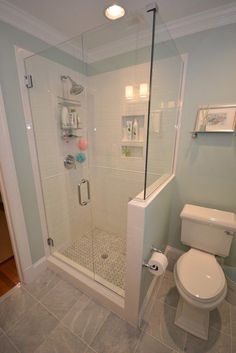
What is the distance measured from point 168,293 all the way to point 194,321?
0.31 meters

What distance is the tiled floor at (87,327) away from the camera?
1.17 m

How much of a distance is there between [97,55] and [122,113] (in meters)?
0.75

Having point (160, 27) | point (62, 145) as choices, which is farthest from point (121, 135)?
point (160, 27)

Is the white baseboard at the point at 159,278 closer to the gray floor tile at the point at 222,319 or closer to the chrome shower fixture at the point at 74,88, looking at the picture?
the gray floor tile at the point at 222,319

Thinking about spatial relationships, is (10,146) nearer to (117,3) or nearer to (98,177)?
(98,177)

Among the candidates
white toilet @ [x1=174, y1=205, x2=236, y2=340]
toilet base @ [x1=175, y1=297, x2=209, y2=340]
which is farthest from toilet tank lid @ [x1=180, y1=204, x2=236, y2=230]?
toilet base @ [x1=175, y1=297, x2=209, y2=340]

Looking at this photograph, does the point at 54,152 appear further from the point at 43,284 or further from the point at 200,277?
the point at 200,277

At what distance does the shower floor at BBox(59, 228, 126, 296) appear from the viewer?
1605 mm

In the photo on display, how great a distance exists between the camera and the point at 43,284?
1.65 m

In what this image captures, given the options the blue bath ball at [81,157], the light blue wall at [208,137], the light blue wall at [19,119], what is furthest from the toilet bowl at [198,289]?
the blue bath ball at [81,157]

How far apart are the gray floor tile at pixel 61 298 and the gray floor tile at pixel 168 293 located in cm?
81

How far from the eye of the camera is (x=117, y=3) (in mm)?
1237

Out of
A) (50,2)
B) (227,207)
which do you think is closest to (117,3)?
(50,2)

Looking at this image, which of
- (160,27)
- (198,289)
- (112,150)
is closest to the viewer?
(160,27)
